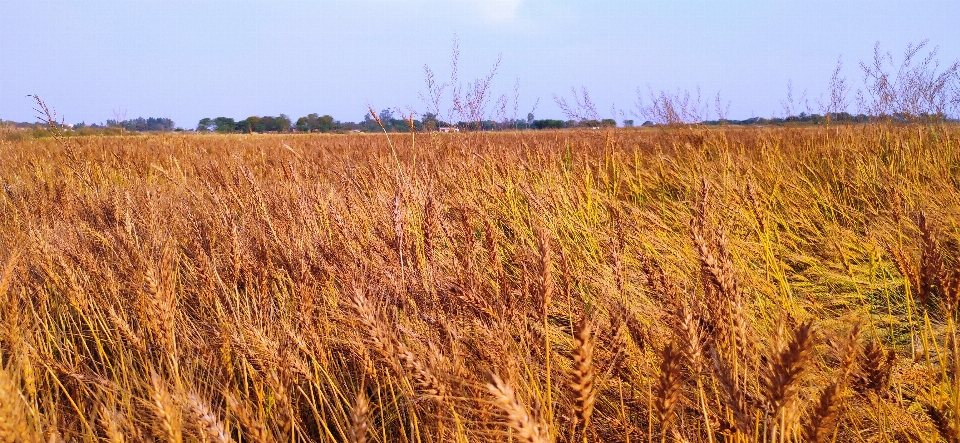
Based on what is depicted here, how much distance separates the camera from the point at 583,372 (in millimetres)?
855

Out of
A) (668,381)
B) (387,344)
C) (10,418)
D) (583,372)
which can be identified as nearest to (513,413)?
(583,372)

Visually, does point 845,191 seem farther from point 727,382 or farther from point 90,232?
point 90,232

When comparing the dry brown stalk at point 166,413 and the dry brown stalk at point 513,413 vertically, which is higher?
the dry brown stalk at point 513,413

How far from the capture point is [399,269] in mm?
1799

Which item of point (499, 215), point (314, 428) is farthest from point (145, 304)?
point (499, 215)

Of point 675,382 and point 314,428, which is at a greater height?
point 675,382

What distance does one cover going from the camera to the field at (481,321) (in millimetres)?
1068

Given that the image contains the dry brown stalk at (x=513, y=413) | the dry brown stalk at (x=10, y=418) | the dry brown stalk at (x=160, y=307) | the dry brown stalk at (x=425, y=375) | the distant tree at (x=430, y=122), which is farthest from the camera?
the distant tree at (x=430, y=122)

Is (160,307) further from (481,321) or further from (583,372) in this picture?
(583,372)

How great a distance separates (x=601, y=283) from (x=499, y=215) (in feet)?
4.14

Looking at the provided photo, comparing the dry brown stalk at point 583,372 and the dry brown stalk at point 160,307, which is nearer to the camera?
the dry brown stalk at point 583,372

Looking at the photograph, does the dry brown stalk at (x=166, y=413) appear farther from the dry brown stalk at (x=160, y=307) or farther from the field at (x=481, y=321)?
the dry brown stalk at (x=160, y=307)

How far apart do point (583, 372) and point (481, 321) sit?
1.26 feet

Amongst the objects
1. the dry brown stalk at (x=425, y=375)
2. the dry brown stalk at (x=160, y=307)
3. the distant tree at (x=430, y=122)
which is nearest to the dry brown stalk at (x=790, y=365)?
the dry brown stalk at (x=425, y=375)
